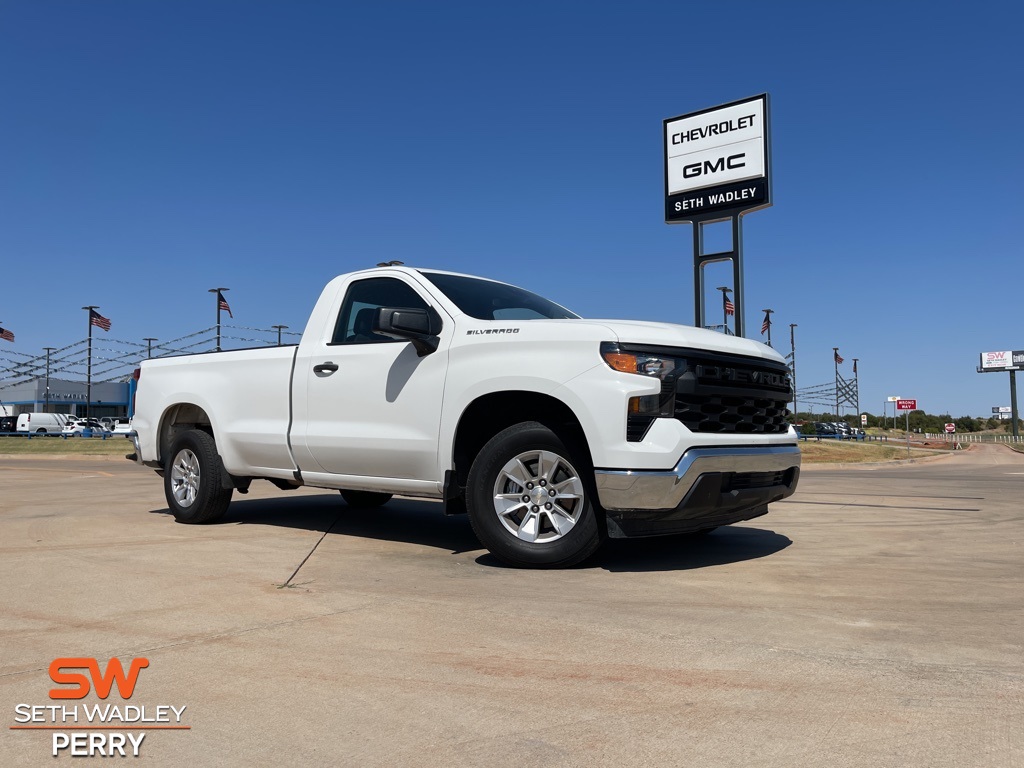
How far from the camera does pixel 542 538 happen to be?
5266 millimetres

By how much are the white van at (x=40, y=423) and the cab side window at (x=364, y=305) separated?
7432 cm

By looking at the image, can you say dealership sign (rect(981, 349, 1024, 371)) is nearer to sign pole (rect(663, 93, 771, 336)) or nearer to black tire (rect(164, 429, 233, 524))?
sign pole (rect(663, 93, 771, 336))

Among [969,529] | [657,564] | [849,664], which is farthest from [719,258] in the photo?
[849,664]

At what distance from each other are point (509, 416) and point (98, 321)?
59290 mm

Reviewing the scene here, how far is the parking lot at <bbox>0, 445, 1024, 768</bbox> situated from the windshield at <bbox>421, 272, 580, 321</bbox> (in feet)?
5.95

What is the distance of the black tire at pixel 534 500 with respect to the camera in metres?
A: 5.17

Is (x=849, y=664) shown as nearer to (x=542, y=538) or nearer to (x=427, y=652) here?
(x=427, y=652)

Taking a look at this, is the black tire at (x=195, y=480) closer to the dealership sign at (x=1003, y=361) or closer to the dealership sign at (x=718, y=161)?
the dealership sign at (x=718, y=161)

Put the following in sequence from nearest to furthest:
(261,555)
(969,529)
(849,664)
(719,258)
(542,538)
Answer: (849,664) < (542,538) < (261,555) < (969,529) < (719,258)

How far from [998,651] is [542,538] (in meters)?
2.59

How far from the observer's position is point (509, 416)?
5812 mm

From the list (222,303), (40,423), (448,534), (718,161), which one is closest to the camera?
(448,534)

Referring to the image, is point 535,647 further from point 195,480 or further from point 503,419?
point 195,480

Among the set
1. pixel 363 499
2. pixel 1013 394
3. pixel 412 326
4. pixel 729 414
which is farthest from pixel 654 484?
pixel 1013 394
